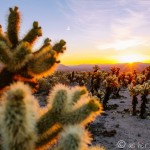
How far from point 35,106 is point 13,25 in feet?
8.30

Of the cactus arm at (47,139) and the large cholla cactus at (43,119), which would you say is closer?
the large cholla cactus at (43,119)

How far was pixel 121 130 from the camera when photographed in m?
19.1

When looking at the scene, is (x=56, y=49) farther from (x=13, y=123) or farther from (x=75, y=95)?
(x=13, y=123)

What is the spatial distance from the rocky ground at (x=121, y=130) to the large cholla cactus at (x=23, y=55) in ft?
37.0

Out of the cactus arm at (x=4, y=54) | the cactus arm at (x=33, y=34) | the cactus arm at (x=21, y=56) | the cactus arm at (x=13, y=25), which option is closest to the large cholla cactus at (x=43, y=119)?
the cactus arm at (x=21, y=56)

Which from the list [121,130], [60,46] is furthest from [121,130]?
[60,46]

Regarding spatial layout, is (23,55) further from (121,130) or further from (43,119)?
(121,130)

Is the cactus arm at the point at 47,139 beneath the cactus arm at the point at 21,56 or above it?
beneath

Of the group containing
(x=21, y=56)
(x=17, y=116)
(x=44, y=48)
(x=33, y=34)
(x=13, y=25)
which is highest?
(x=13, y=25)

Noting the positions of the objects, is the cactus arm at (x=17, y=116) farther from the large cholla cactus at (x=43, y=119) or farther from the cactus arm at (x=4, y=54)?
the cactus arm at (x=4, y=54)

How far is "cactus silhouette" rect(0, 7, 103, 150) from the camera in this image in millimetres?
2512

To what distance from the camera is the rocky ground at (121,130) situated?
53.3 ft

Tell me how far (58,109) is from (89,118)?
12.6 inches

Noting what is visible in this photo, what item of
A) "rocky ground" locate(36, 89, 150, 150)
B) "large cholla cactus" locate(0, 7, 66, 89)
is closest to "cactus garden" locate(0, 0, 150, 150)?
"large cholla cactus" locate(0, 7, 66, 89)
